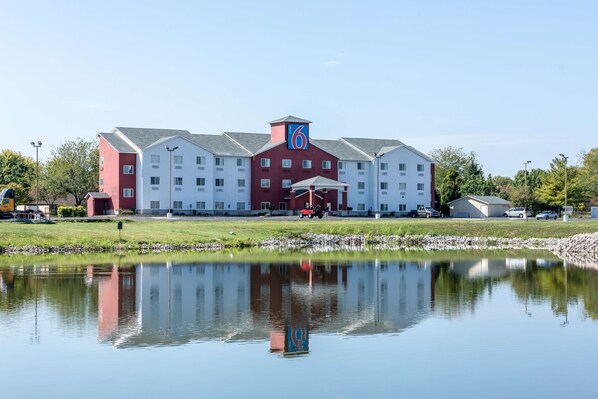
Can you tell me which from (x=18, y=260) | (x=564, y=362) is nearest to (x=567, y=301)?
(x=564, y=362)

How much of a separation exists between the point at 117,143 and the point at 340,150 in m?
32.8

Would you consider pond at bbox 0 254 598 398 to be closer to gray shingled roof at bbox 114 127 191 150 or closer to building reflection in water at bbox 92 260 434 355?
building reflection in water at bbox 92 260 434 355

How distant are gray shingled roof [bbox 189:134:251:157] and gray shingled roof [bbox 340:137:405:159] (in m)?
19.4

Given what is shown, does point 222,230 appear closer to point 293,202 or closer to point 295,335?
point 293,202

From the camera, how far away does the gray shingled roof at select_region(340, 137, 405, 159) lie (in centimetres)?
12219

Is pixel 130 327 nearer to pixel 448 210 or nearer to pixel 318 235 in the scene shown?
pixel 318 235

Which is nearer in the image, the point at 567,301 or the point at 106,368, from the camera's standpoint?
the point at 106,368

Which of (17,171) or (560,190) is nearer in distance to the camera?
(560,190)

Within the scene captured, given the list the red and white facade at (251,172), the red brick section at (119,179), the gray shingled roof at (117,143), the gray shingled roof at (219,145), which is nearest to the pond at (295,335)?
the red brick section at (119,179)

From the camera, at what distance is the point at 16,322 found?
27.0 metres

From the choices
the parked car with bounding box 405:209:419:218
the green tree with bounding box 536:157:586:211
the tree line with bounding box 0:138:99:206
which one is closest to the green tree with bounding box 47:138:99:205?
the tree line with bounding box 0:138:99:206

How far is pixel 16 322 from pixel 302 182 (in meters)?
83.2

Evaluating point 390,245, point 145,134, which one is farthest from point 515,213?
point 145,134

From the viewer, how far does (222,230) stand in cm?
7394
